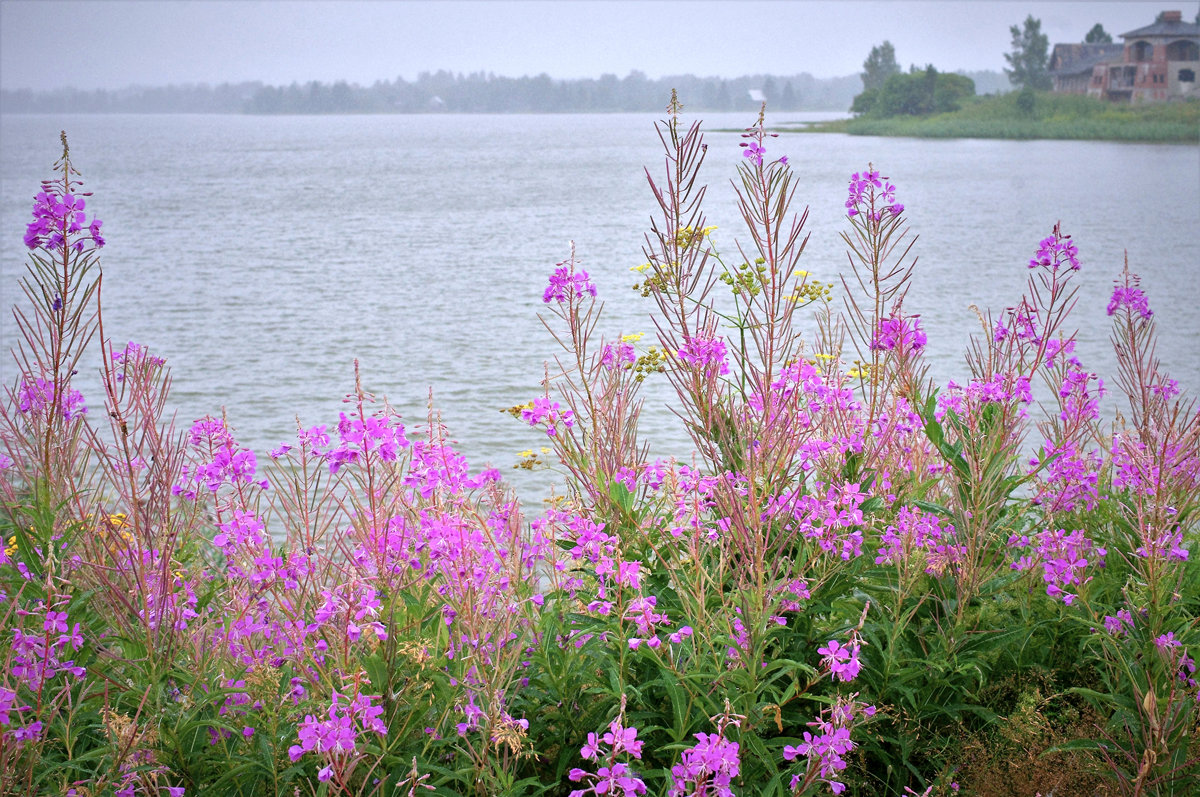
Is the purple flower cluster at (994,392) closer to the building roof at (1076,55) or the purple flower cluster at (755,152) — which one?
the purple flower cluster at (755,152)

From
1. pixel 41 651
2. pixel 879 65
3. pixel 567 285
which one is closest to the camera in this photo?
pixel 41 651

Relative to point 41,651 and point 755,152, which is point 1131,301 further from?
point 41,651

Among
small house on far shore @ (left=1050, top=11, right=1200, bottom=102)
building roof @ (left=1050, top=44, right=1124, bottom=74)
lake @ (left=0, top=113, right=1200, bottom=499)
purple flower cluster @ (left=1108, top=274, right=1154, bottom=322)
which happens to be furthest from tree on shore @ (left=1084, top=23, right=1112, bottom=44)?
purple flower cluster @ (left=1108, top=274, right=1154, bottom=322)

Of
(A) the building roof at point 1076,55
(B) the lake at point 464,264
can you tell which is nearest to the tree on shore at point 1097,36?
(A) the building roof at point 1076,55

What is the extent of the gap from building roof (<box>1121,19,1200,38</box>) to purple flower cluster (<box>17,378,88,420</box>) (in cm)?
10311

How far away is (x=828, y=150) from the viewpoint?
66812mm

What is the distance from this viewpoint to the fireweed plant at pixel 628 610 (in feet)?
8.28

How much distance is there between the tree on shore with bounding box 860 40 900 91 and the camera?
5015 inches

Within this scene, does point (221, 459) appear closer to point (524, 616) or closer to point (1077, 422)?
point (524, 616)

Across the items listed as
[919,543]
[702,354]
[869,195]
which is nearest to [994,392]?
[919,543]

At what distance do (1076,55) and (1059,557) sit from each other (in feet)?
424

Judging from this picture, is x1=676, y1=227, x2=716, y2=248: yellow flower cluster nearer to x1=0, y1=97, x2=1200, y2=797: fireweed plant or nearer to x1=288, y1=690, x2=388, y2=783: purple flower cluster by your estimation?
x1=0, y1=97, x2=1200, y2=797: fireweed plant

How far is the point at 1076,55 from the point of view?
112 metres

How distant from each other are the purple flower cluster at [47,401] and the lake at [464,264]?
5138mm
